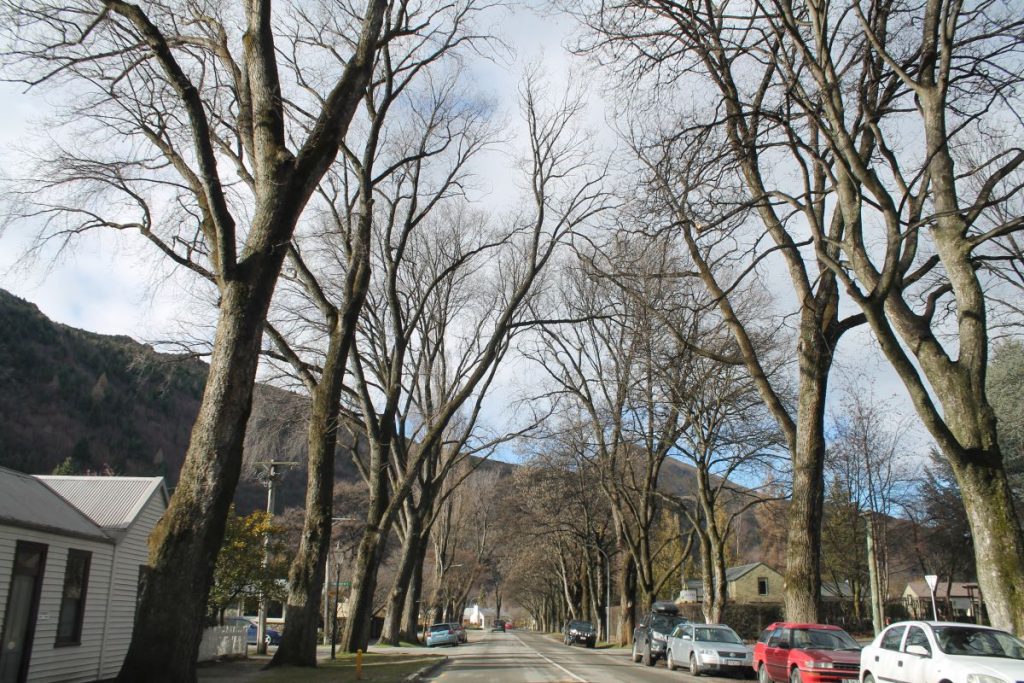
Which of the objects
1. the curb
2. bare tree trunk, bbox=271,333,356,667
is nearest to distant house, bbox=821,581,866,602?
the curb

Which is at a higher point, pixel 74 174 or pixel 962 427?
pixel 74 174

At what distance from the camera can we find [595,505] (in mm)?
48969

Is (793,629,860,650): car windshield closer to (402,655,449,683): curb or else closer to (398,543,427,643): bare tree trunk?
(402,655,449,683): curb

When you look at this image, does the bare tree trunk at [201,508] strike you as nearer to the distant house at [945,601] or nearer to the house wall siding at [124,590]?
the house wall siding at [124,590]

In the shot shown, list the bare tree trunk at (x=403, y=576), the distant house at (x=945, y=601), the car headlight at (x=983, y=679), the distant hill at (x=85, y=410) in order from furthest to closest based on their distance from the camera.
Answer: the distant hill at (x=85, y=410), the distant house at (x=945, y=601), the bare tree trunk at (x=403, y=576), the car headlight at (x=983, y=679)

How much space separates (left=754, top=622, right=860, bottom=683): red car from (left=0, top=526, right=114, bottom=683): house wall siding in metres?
14.7

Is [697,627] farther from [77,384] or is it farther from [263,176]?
[77,384]

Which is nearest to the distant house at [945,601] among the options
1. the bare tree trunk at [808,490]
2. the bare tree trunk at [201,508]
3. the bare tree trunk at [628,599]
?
the bare tree trunk at [628,599]

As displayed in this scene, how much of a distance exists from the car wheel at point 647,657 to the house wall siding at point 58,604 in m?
18.2

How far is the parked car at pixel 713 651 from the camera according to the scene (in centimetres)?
2181

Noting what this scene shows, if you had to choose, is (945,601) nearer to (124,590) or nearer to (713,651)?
(713,651)

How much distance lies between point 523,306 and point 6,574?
1689cm

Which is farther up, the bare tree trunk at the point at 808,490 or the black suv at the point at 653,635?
the bare tree trunk at the point at 808,490

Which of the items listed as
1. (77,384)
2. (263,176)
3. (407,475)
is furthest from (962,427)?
(77,384)
